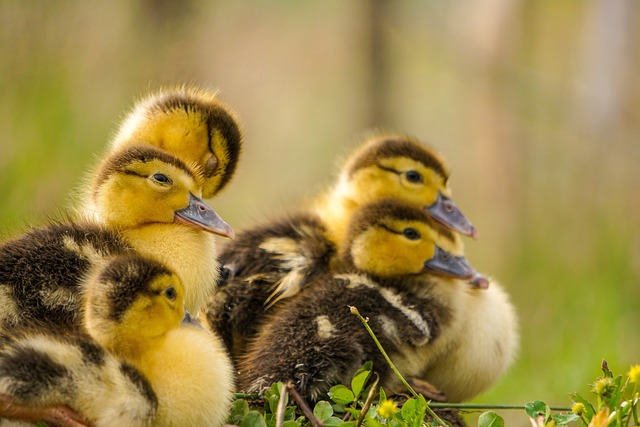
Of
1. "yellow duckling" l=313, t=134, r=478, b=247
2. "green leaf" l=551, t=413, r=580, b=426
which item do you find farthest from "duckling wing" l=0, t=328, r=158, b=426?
"yellow duckling" l=313, t=134, r=478, b=247

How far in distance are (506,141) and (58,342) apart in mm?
7981

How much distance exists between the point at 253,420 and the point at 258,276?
2.76 ft

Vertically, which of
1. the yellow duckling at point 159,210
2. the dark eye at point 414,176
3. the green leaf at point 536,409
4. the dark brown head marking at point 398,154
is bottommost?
the green leaf at point 536,409

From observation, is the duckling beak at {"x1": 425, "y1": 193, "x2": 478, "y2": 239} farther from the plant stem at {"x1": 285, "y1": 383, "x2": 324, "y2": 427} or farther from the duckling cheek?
the plant stem at {"x1": 285, "y1": 383, "x2": 324, "y2": 427}

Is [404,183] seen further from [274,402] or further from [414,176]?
[274,402]

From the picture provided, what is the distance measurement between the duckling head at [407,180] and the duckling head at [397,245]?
0.36 meters

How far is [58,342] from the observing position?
2.48 meters

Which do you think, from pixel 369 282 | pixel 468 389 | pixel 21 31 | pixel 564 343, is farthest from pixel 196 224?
pixel 564 343

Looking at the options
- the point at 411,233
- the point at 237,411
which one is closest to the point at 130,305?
the point at 237,411

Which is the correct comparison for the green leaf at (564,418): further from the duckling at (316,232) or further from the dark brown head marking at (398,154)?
the dark brown head marking at (398,154)

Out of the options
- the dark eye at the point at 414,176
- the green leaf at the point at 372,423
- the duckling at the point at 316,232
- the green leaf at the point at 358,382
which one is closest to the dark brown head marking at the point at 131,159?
the duckling at the point at 316,232

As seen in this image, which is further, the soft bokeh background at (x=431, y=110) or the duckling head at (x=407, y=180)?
the soft bokeh background at (x=431, y=110)

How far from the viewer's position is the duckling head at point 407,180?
4.00 metres

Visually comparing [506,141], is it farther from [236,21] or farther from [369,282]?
[369,282]
